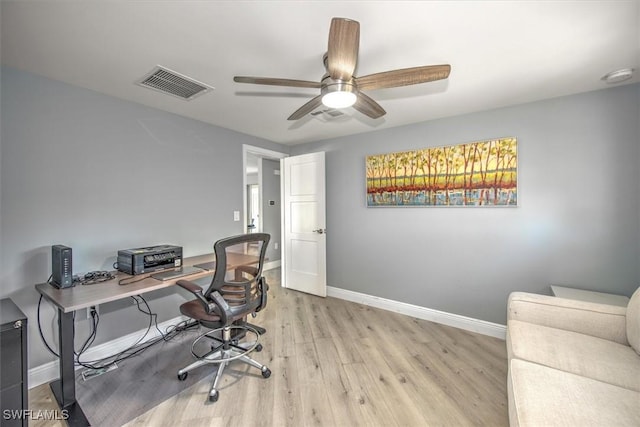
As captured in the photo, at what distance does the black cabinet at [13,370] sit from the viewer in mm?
1343

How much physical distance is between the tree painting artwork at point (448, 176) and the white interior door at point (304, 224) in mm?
746

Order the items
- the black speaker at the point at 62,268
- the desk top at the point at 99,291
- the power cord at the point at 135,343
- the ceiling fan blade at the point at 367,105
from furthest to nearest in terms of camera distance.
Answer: the power cord at the point at 135,343 → the black speaker at the point at 62,268 → the ceiling fan blade at the point at 367,105 → the desk top at the point at 99,291

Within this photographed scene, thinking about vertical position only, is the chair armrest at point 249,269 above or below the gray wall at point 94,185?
below

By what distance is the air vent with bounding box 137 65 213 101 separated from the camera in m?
1.88

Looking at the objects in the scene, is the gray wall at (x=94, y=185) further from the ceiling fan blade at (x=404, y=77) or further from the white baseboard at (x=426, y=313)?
the ceiling fan blade at (x=404, y=77)

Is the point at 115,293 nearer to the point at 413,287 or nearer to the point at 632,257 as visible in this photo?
the point at 413,287

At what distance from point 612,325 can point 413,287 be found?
164 cm

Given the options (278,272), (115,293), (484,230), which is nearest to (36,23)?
(115,293)

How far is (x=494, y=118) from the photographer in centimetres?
253

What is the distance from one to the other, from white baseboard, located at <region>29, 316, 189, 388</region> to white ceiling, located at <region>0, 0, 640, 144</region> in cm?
217

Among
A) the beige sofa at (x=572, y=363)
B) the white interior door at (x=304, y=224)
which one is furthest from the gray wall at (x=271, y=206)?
the beige sofa at (x=572, y=363)

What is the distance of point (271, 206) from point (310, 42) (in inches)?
155

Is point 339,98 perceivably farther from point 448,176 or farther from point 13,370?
point 13,370

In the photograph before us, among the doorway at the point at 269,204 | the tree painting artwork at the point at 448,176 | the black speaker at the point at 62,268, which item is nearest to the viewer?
the black speaker at the point at 62,268
